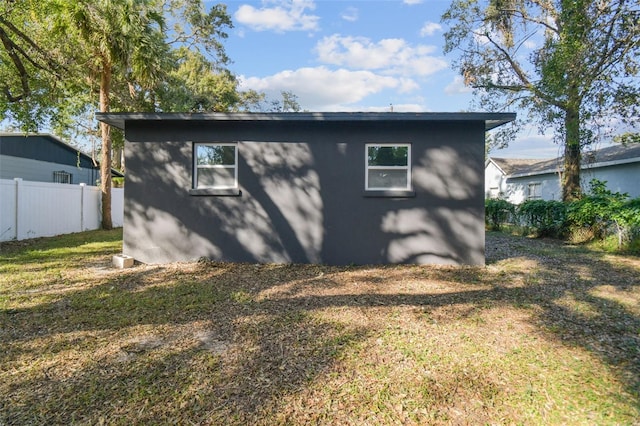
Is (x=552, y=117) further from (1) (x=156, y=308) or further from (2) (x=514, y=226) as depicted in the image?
(1) (x=156, y=308)

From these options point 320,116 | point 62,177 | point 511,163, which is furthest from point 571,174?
point 62,177

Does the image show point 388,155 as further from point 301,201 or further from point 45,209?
point 45,209

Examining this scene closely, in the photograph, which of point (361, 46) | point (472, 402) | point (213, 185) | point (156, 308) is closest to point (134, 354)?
point (156, 308)

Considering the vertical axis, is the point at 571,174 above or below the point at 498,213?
above

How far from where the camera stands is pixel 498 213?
15.3m

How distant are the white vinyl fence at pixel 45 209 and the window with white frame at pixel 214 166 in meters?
6.09

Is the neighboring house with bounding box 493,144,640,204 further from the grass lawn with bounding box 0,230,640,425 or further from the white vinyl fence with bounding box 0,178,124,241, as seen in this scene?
the white vinyl fence with bounding box 0,178,124,241

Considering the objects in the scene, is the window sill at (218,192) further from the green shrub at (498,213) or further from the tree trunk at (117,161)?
the tree trunk at (117,161)

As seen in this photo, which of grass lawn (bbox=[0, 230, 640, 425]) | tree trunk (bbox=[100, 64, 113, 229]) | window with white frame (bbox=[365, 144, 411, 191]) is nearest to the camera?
grass lawn (bbox=[0, 230, 640, 425])

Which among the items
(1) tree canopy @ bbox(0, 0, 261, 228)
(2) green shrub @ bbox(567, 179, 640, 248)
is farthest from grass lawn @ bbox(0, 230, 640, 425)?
(1) tree canopy @ bbox(0, 0, 261, 228)

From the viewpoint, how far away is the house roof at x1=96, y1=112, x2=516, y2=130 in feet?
22.0

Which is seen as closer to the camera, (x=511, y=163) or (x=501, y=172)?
(x=501, y=172)

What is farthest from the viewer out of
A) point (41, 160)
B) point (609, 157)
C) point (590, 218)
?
point (41, 160)

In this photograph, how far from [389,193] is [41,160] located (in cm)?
2140
